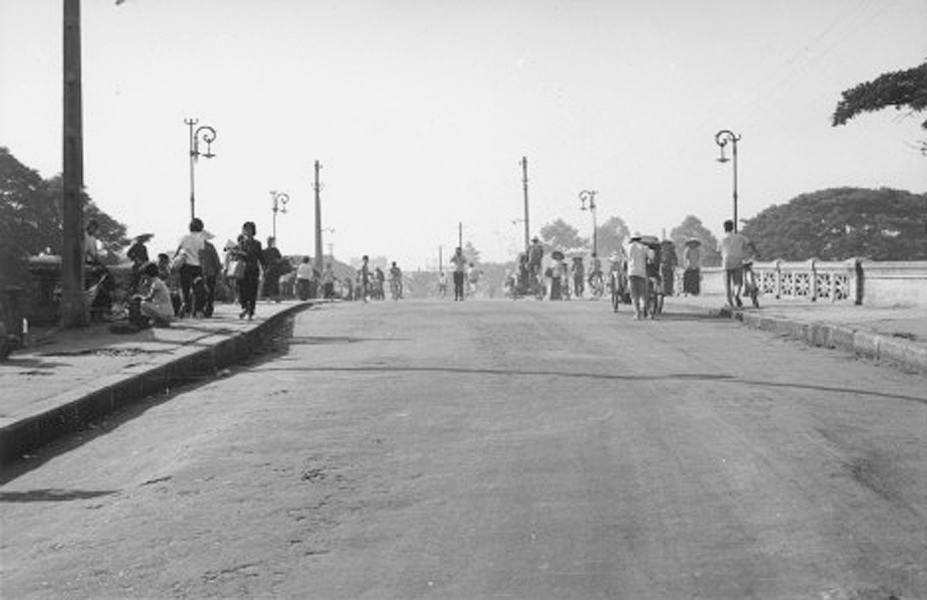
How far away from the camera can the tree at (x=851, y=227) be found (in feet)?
243

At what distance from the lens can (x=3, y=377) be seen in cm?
922

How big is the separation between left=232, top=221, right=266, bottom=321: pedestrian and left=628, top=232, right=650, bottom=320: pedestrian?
7.14 m

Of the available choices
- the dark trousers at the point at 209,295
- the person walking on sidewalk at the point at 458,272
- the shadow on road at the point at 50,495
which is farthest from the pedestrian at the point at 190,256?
the person walking on sidewalk at the point at 458,272

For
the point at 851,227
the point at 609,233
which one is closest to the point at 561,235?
the point at 609,233

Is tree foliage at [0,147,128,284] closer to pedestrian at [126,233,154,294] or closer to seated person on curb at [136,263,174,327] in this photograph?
pedestrian at [126,233,154,294]

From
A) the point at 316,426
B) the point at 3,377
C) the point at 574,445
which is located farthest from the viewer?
the point at 3,377

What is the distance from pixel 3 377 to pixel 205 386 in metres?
1.83

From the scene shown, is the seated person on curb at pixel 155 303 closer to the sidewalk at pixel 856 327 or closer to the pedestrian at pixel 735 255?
the sidewalk at pixel 856 327

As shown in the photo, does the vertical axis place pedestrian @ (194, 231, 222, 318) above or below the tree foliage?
below

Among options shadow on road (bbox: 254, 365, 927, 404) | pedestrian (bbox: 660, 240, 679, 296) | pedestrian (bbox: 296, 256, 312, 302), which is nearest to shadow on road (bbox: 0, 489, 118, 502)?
shadow on road (bbox: 254, 365, 927, 404)

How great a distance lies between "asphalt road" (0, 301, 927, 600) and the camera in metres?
4.11

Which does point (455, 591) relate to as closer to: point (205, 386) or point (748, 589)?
point (748, 589)

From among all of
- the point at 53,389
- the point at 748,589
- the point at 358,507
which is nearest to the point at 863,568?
the point at 748,589

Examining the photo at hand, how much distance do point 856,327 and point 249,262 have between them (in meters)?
9.48
